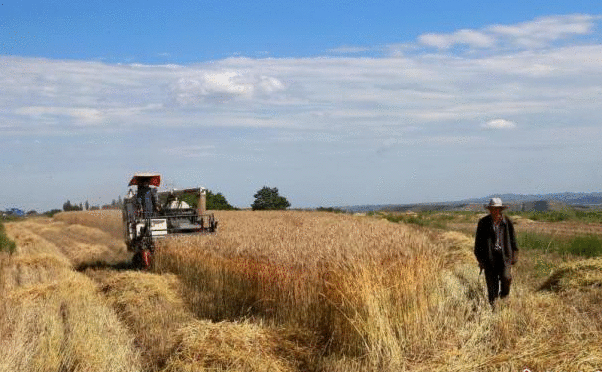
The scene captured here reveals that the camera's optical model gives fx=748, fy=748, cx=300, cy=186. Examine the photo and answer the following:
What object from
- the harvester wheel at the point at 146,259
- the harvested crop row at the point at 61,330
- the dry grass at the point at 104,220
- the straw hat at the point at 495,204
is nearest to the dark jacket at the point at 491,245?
the straw hat at the point at 495,204

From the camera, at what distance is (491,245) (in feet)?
37.2

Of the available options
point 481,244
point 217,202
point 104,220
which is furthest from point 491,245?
point 217,202

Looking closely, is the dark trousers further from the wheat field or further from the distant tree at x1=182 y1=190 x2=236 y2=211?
the distant tree at x1=182 y1=190 x2=236 y2=211

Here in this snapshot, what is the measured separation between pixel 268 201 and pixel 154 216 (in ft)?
172

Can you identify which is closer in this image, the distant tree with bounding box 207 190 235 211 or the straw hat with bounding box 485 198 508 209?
the straw hat with bounding box 485 198 508 209

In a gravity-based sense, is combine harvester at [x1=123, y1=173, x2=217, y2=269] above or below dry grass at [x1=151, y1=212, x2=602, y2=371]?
above

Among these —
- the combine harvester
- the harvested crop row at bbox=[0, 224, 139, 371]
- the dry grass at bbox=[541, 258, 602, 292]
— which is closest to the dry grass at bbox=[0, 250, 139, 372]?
the harvested crop row at bbox=[0, 224, 139, 371]

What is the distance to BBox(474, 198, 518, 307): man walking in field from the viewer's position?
11.2 meters

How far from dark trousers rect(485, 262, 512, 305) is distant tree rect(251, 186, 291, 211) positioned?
61.7 m

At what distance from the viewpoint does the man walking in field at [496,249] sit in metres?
11.2

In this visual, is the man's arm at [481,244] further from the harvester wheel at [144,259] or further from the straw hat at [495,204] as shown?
the harvester wheel at [144,259]

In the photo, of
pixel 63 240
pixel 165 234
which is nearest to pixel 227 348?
pixel 165 234

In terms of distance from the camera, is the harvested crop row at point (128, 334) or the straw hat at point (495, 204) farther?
the straw hat at point (495, 204)

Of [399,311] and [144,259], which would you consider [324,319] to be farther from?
[144,259]
